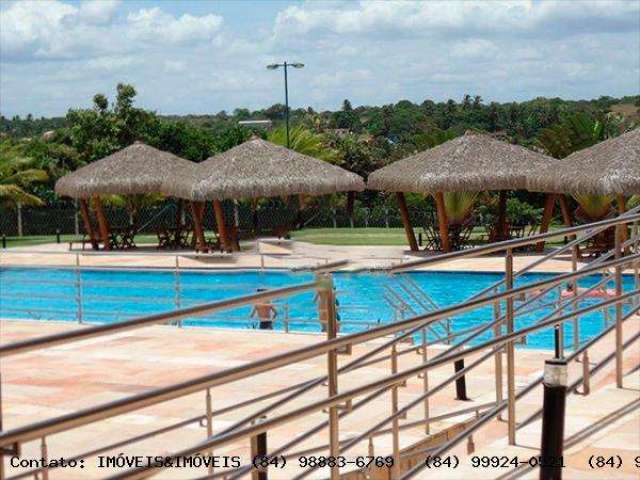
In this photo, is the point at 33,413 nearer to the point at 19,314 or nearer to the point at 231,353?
the point at 231,353

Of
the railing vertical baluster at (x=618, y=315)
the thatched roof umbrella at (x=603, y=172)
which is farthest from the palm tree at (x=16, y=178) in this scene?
the railing vertical baluster at (x=618, y=315)

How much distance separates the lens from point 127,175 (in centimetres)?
2691

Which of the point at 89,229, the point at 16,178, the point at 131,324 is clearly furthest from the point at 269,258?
the point at 131,324

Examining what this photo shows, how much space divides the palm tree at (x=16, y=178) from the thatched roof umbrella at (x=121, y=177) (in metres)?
3.91

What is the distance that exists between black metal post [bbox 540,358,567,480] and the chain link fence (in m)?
28.2

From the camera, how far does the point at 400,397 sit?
335 inches

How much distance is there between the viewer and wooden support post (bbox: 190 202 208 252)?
82.2 ft

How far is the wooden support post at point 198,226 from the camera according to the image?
2506 centimetres

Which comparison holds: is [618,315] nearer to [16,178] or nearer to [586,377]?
[586,377]

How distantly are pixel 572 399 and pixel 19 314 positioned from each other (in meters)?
14.7

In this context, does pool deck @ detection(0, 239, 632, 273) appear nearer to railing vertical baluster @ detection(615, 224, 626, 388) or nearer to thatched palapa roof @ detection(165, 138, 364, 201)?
thatched palapa roof @ detection(165, 138, 364, 201)

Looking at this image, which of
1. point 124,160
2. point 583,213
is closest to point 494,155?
point 583,213

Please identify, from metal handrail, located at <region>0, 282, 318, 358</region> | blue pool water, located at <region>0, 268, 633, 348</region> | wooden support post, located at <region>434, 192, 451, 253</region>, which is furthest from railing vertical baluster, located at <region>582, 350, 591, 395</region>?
wooden support post, located at <region>434, 192, 451, 253</region>

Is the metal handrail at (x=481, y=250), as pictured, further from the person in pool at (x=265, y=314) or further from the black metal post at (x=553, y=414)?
the person in pool at (x=265, y=314)
